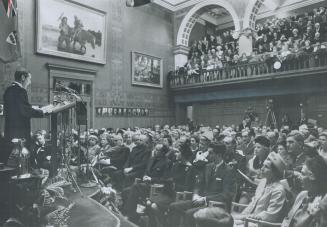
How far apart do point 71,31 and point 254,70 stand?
5512 millimetres

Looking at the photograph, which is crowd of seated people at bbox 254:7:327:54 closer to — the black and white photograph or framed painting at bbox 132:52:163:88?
the black and white photograph

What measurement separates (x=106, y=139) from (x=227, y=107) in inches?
207

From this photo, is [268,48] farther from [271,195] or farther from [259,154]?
[271,195]

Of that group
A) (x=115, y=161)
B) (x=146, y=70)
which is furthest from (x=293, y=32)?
(x=115, y=161)

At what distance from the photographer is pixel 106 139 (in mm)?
6160

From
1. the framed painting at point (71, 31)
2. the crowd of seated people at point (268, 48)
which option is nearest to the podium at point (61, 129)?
the framed painting at point (71, 31)

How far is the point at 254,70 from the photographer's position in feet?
28.6

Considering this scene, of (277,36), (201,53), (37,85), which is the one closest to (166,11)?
(201,53)

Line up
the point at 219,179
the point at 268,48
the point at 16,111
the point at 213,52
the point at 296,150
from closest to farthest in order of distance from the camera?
1. the point at 16,111
2. the point at 219,179
3. the point at 296,150
4. the point at 268,48
5. the point at 213,52

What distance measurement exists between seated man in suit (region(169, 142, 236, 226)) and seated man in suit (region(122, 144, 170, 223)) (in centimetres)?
66

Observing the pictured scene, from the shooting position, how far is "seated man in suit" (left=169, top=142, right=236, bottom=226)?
9.82 ft

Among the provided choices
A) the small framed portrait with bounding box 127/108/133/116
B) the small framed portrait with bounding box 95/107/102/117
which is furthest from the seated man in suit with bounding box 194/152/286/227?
the small framed portrait with bounding box 127/108/133/116

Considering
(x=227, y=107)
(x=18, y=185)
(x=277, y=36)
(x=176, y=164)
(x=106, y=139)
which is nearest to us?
(x=18, y=185)

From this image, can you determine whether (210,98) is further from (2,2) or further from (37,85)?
(2,2)
